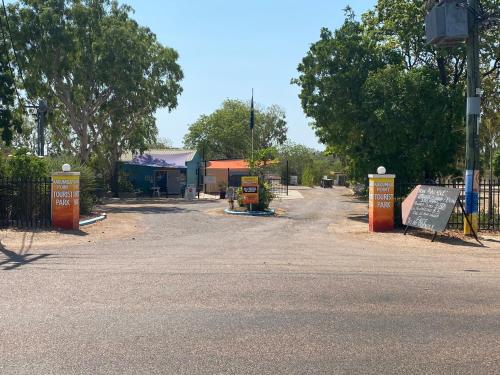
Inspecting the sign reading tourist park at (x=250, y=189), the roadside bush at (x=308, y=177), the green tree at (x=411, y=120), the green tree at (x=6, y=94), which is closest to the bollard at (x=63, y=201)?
the sign reading tourist park at (x=250, y=189)

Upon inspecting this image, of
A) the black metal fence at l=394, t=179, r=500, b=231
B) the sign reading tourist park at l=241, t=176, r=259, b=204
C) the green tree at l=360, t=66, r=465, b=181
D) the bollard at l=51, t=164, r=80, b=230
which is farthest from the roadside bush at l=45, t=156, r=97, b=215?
the black metal fence at l=394, t=179, r=500, b=231

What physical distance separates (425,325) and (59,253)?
8.27 metres

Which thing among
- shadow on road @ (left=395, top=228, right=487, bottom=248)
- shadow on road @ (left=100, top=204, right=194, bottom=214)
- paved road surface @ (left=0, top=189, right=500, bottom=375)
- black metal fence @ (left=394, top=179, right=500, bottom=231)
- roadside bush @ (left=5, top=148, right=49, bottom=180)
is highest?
roadside bush @ (left=5, top=148, right=49, bottom=180)

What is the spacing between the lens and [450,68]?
23.8 meters

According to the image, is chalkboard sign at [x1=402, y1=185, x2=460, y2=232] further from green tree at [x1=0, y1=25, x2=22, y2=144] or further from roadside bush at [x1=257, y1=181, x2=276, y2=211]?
green tree at [x1=0, y1=25, x2=22, y2=144]

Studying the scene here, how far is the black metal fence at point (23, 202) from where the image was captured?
55.5 feet

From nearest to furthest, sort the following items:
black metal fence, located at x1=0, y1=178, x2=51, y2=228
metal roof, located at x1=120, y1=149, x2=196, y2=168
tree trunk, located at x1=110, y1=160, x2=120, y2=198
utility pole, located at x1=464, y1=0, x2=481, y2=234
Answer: utility pole, located at x1=464, y1=0, x2=481, y2=234
black metal fence, located at x1=0, y1=178, x2=51, y2=228
tree trunk, located at x1=110, y1=160, x2=120, y2=198
metal roof, located at x1=120, y1=149, x2=196, y2=168

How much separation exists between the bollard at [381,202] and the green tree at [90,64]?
20.5 m

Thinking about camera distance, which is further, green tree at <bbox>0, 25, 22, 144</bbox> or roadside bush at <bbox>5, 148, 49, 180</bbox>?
green tree at <bbox>0, 25, 22, 144</bbox>

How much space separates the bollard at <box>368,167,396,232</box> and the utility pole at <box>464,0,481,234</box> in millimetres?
2270

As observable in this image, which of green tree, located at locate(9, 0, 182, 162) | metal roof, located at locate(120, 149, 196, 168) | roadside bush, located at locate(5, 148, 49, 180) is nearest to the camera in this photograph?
roadside bush, located at locate(5, 148, 49, 180)

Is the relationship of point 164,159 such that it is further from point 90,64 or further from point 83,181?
point 83,181

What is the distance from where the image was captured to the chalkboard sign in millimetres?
14531

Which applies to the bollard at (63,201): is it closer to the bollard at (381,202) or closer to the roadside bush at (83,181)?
the roadside bush at (83,181)
